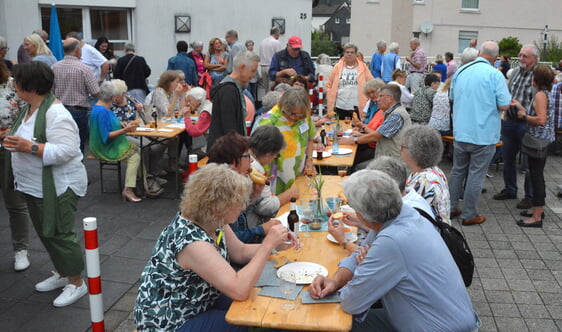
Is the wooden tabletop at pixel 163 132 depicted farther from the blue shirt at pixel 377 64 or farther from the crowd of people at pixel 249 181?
the blue shirt at pixel 377 64

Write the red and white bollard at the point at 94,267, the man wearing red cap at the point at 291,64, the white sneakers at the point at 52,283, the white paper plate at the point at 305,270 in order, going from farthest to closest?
the man wearing red cap at the point at 291,64 → the white sneakers at the point at 52,283 → the white paper plate at the point at 305,270 → the red and white bollard at the point at 94,267

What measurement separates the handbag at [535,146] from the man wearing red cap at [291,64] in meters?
4.08

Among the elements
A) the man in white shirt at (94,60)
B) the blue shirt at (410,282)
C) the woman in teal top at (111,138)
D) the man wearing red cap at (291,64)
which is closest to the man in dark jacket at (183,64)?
the man in white shirt at (94,60)

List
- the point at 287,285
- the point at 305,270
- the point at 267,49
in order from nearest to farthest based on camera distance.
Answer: the point at 287,285, the point at 305,270, the point at 267,49

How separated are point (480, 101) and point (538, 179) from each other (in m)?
1.17

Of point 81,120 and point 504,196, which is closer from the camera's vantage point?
point 504,196

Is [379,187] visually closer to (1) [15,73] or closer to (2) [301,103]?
(2) [301,103]

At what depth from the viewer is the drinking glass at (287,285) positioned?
2510 millimetres

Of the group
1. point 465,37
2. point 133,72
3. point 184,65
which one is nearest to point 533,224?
point 133,72

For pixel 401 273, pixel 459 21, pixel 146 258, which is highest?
pixel 459 21

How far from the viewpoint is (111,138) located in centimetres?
633

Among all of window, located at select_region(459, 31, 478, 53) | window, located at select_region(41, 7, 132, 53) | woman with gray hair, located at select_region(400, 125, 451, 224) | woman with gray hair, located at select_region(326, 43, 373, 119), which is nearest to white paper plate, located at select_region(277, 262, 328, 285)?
woman with gray hair, located at select_region(400, 125, 451, 224)

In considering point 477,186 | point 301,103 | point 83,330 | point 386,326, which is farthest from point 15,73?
point 477,186

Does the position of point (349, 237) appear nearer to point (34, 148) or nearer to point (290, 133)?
point (290, 133)
